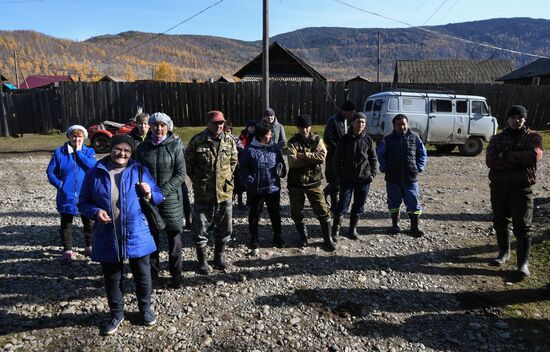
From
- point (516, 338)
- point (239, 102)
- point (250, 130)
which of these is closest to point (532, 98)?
point (239, 102)

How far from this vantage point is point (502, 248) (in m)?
4.86

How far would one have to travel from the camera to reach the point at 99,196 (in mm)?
3305

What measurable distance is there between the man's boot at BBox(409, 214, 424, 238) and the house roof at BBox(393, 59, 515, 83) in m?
38.9

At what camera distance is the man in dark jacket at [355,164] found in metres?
5.46

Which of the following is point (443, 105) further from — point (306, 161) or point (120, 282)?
point (120, 282)

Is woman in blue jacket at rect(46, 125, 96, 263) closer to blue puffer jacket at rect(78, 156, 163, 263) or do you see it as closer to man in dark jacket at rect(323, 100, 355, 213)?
blue puffer jacket at rect(78, 156, 163, 263)

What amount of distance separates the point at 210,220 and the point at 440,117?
10948 mm

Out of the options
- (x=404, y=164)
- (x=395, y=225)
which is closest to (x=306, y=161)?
(x=404, y=164)

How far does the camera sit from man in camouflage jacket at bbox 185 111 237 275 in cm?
445

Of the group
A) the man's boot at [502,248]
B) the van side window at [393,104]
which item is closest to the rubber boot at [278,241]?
the man's boot at [502,248]

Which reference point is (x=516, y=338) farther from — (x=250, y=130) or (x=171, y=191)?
(x=250, y=130)

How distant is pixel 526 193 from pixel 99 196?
432 cm

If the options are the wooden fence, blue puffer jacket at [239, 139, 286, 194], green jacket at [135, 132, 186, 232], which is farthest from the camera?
the wooden fence

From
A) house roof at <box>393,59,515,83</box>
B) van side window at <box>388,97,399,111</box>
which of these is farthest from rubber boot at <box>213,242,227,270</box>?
house roof at <box>393,59,515,83</box>
